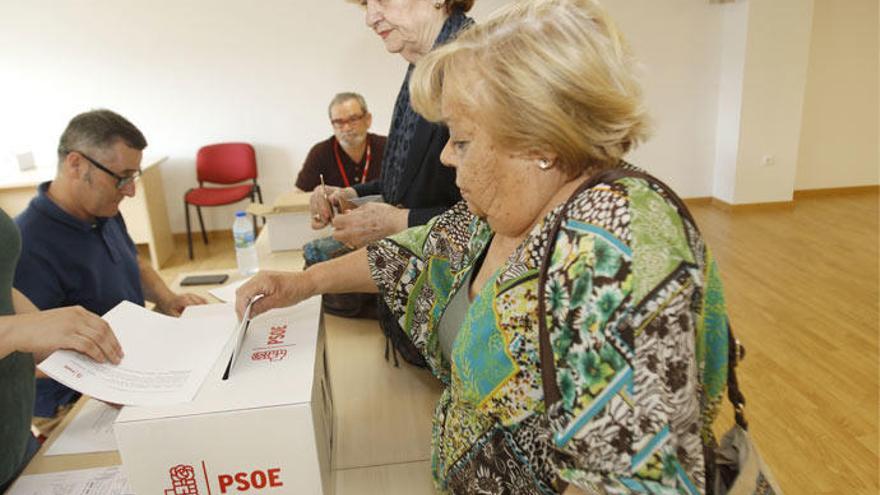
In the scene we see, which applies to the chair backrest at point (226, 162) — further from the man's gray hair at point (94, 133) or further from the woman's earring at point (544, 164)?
the woman's earring at point (544, 164)

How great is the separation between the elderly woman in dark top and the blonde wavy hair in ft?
2.19

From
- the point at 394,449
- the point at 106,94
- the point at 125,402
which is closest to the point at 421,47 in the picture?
the point at 394,449

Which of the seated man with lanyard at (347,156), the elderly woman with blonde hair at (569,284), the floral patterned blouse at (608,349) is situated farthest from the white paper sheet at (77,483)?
the seated man with lanyard at (347,156)

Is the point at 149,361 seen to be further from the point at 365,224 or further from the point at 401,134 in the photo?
the point at 401,134

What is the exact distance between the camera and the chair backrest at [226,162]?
17.4 feet

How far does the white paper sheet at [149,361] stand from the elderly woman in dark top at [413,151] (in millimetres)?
458

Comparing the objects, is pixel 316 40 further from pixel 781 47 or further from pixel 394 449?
pixel 394 449

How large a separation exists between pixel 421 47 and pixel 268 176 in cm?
425

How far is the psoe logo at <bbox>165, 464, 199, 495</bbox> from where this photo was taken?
0.85 m

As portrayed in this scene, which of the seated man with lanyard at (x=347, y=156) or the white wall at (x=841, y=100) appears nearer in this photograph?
the seated man with lanyard at (x=347, y=156)

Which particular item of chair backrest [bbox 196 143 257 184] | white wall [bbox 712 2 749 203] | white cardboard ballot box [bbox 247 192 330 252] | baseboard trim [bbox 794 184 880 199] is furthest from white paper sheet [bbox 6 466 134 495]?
baseboard trim [bbox 794 184 880 199]

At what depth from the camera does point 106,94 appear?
520cm

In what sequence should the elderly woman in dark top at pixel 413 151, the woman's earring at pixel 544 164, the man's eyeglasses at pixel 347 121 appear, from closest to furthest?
the woman's earring at pixel 544 164, the elderly woman in dark top at pixel 413 151, the man's eyeglasses at pixel 347 121

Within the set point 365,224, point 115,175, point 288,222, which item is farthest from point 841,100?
point 115,175
